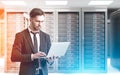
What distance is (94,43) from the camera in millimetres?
8461

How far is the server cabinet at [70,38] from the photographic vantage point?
8.42 m

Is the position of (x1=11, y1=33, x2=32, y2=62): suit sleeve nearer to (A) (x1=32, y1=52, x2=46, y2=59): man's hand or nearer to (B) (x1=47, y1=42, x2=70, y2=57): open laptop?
(A) (x1=32, y1=52, x2=46, y2=59): man's hand

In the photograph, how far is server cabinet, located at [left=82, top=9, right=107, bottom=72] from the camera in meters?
8.41

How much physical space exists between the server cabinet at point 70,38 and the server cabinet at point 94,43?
0.74ft

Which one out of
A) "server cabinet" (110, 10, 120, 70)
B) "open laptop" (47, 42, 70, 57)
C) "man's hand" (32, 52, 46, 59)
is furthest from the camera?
"server cabinet" (110, 10, 120, 70)

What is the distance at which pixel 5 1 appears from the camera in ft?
27.6

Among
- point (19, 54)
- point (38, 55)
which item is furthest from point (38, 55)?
point (19, 54)

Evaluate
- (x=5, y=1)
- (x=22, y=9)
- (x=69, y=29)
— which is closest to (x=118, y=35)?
(x=69, y=29)

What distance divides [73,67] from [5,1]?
3.13m

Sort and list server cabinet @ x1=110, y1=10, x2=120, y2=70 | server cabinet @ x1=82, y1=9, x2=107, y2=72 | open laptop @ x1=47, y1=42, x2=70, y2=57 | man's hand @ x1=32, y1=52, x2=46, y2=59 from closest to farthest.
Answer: man's hand @ x1=32, y1=52, x2=46, y2=59 → open laptop @ x1=47, y1=42, x2=70, y2=57 → server cabinet @ x1=82, y1=9, x2=107, y2=72 → server cabinet @ x1=110, y1=10, x2=120, y2=70

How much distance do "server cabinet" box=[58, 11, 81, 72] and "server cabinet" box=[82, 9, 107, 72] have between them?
8.8 inches

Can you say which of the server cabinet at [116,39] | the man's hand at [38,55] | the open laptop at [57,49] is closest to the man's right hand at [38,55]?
the man's hand at [38,55]

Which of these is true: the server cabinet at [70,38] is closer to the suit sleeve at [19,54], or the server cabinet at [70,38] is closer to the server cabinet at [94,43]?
the server cabinet at [94,43]

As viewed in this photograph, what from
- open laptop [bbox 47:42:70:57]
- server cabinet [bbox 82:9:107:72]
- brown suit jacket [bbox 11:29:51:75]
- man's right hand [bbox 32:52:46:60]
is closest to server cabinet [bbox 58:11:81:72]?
server cabinet [bbox 82:9:107:72]
